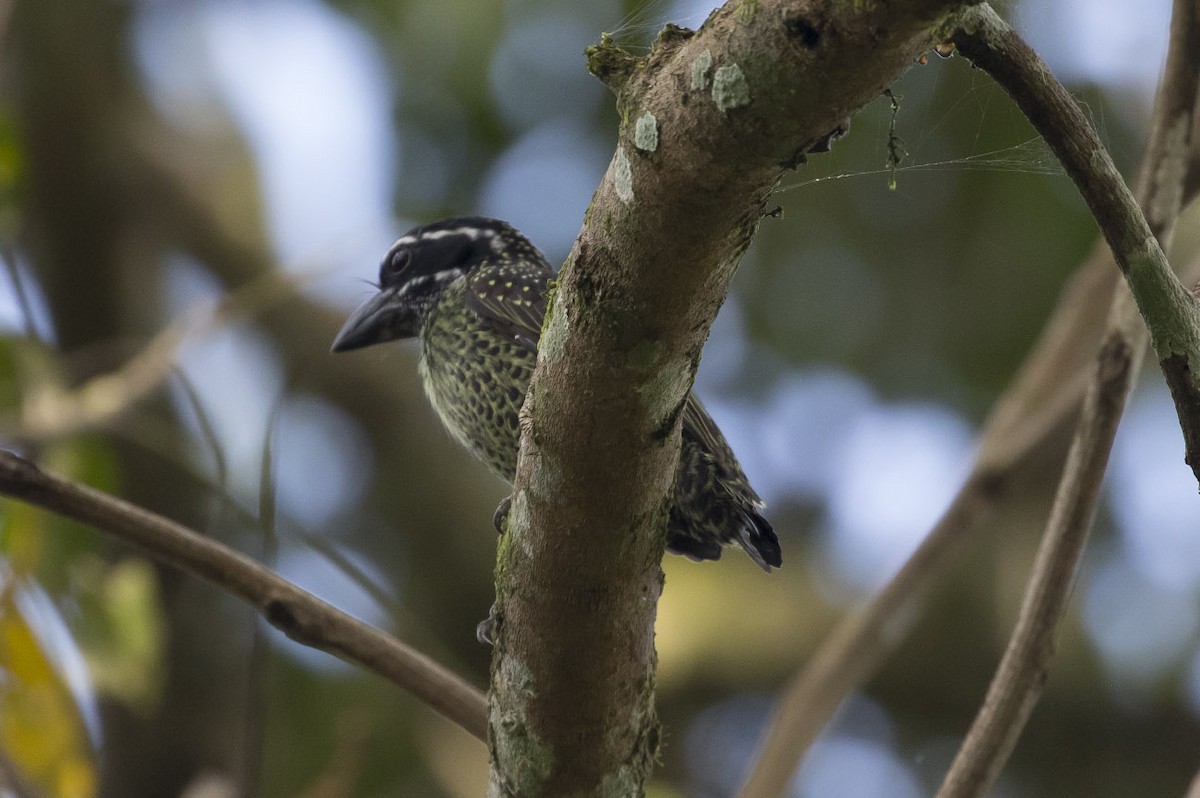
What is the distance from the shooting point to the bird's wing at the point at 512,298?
3.30 meters

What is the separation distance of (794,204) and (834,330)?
0.61 metres

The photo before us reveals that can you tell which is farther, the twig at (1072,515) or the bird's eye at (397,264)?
the bird's eye at (397,264)

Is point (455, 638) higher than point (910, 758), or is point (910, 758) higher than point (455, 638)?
point (910, 758)

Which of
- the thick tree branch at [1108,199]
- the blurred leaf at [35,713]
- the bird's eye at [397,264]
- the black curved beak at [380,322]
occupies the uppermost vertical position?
the thick tree branch at [1108,199]

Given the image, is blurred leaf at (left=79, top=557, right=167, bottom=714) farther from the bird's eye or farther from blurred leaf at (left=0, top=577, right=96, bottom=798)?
the bird's eye

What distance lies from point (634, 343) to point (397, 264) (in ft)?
8.28

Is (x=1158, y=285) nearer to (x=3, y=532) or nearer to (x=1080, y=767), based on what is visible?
(x=3, y=532)

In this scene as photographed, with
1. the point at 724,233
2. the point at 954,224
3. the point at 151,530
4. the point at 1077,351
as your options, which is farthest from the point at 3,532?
the point at 954,224

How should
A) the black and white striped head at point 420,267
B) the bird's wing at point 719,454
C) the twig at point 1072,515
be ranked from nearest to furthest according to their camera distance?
the twig at point 1072,515 → the bird's wing at point 719,454 → the black and white striped head at point 420,267

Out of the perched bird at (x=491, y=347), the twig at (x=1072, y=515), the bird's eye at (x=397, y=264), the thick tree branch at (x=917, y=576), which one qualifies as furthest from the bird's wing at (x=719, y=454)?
the bird's eye at (x=397, y=264)

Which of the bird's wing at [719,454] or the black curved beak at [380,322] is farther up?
the bird's wing at [719,454]

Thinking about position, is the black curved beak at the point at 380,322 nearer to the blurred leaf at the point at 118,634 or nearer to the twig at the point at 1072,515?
the blurred leaf at the point at 118,634

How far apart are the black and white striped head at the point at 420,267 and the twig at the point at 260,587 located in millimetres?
1761

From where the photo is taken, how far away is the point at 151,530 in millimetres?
2066
